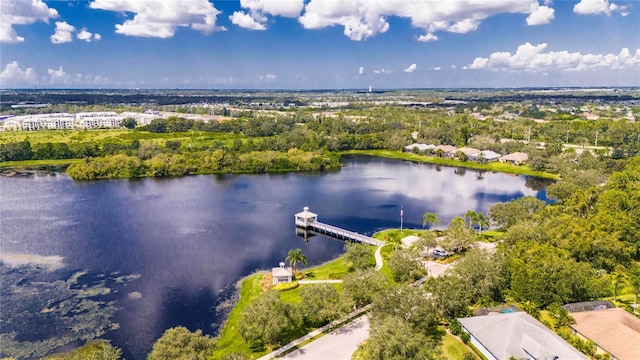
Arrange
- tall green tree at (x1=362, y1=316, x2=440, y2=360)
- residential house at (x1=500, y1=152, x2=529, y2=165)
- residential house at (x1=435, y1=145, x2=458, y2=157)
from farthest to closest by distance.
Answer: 1. residential house at (x1=435, y1=145, x2=458, y2=157)
2. residential house at (x1=500, y1=152, x2=529, y2=165)
3. tall green tree at (x1=362, y1=316, x2=440, y2=360)

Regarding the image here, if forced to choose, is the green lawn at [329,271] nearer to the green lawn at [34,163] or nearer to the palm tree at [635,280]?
the palm tree at [635,280]

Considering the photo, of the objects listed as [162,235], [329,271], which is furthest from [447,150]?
[162,235]

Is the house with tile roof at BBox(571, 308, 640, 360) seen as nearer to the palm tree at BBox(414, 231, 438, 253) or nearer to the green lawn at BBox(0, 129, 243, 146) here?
the palm tree at BBox(414, 231, 438, 253)

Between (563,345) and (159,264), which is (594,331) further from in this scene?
(159,264)

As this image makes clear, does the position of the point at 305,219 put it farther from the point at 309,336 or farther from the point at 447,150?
the point at 447,150

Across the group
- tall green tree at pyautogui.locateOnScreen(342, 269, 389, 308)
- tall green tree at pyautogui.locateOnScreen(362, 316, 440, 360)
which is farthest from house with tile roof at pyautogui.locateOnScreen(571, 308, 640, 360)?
tall green tree at pyautogui.locateOnScreen(342, 269, 389, 308)

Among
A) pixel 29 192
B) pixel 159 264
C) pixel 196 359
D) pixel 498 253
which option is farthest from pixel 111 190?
pixel 498 253

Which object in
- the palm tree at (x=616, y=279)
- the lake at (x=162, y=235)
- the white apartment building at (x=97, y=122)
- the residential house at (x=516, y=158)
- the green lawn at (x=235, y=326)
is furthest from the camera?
the white apartment building at (x=97, y=122)

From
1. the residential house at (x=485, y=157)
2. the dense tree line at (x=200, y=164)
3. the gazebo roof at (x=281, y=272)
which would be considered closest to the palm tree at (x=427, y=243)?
the gazebo roof at (x=281, y=272)
